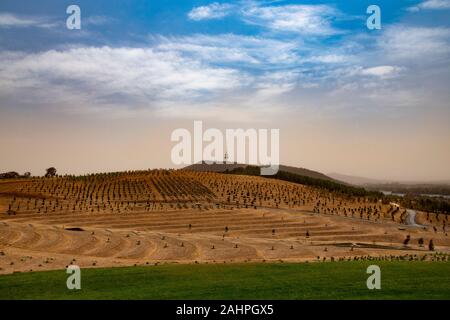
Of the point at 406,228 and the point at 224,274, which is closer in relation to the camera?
the point at 224,274

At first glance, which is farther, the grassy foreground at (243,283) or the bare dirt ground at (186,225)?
the bare dirt ground at (186,225)

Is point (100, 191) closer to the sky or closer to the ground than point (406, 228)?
closer to the sky

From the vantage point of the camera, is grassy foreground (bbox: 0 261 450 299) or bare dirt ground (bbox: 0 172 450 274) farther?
bare dirt ground (bbox: 0 172 450 274)
